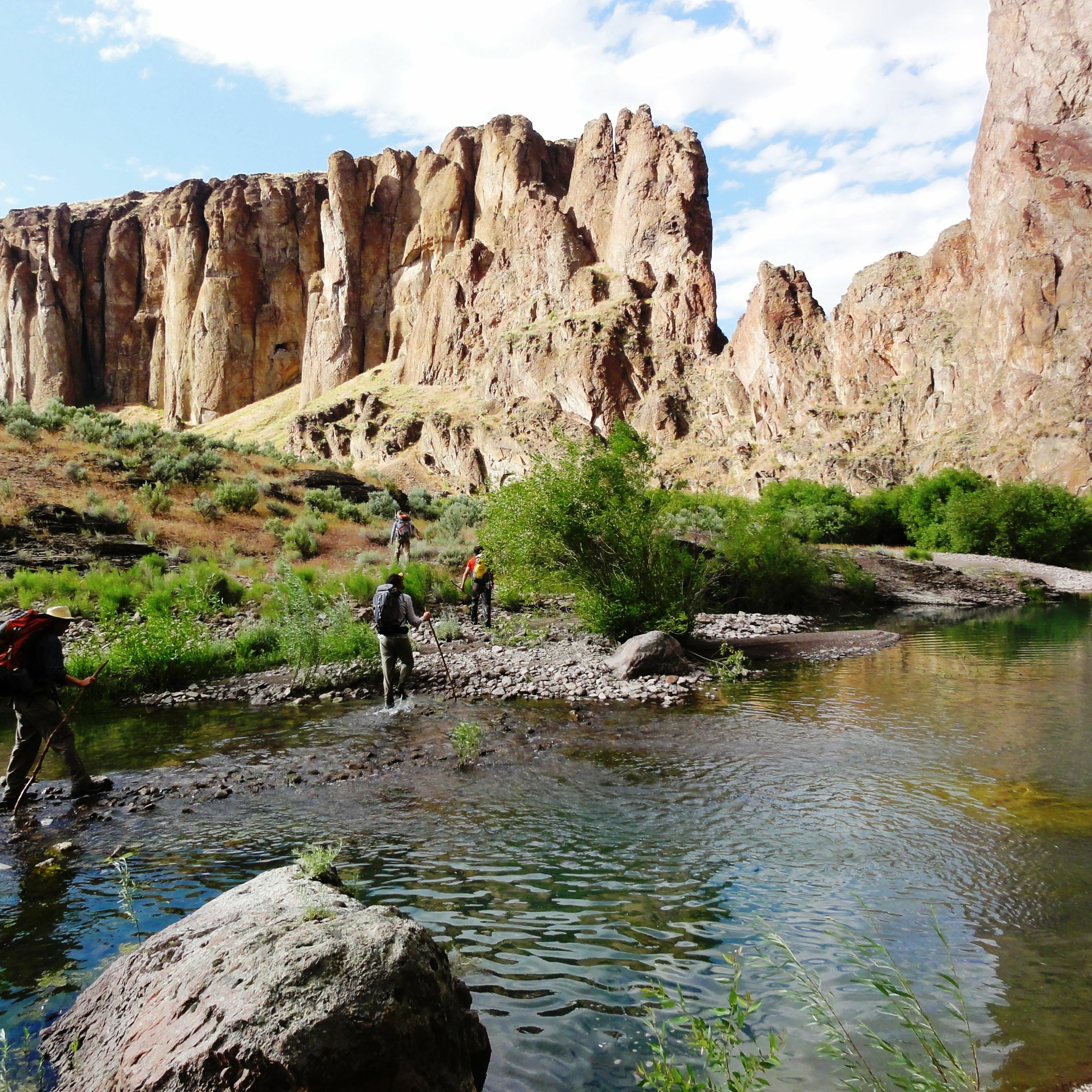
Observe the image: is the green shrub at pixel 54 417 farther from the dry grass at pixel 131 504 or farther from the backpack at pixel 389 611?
the backpack at pixel 389 611

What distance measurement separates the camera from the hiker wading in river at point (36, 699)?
A: 8133 millimetres

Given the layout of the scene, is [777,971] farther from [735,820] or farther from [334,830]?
[334,830]

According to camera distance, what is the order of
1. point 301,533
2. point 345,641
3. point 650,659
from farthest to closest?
point 301,533, point 650,659, point 345,641

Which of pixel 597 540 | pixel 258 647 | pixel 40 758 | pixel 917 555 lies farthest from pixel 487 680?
pixel 917 555

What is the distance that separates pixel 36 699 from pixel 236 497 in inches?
807

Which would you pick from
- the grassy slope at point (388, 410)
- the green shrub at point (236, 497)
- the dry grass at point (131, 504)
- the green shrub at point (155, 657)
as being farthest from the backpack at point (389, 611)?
the grassy slope at point (388, 410)

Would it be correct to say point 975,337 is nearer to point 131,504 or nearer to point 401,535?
point 401,535

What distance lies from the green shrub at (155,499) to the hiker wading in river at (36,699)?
18.7 m

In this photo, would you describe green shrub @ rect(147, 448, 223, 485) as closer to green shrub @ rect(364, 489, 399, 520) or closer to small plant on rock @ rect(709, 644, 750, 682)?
green shrub @ rect(364, 489, 399, 520)

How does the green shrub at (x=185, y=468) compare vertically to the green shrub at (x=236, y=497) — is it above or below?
above

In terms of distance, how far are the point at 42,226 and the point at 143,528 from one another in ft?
368

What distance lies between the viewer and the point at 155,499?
84.5ft

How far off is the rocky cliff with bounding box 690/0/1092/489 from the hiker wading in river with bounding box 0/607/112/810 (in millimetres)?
66629

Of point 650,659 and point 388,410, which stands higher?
point 388,410
